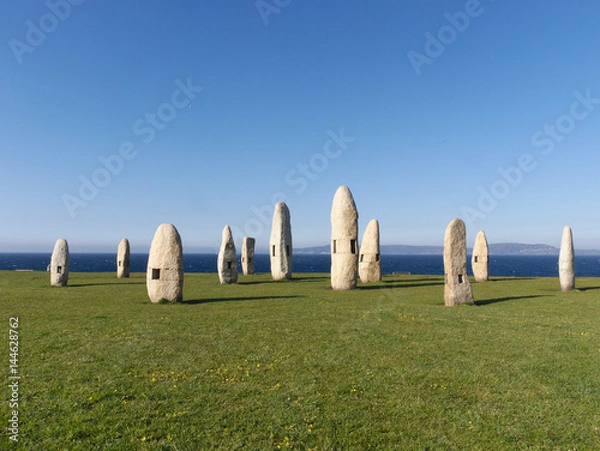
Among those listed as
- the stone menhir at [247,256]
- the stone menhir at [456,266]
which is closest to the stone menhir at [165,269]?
the stone menhir at [456,266]

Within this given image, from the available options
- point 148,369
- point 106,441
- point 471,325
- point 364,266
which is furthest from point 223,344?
point 364,266

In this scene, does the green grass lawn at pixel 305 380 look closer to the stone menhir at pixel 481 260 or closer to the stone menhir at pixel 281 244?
the stone menhir at pixel 481 260

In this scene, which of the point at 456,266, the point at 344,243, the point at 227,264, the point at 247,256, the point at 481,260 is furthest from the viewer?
the point at 247,256

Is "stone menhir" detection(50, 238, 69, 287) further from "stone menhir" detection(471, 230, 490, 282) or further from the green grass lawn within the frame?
"stone menhir" detection(471, 230, 490, 282)

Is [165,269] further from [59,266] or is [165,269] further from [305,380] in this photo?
[305,380]

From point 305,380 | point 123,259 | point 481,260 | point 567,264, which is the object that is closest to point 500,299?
point 567,264

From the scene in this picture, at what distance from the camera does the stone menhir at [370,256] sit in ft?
95.6

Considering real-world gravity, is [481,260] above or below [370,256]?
below

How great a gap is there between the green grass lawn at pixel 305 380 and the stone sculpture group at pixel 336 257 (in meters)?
2.74

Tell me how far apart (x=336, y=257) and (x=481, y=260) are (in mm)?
12535

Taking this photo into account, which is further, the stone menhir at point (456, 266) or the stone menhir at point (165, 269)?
the stone menhir at point (165, 269)

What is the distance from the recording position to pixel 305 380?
798 cm

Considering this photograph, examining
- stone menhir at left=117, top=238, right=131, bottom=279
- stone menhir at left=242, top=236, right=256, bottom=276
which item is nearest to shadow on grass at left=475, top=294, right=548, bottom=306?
stone menhir at left=242, top=236, right=256, bottom=276

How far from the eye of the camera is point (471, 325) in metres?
13.1
